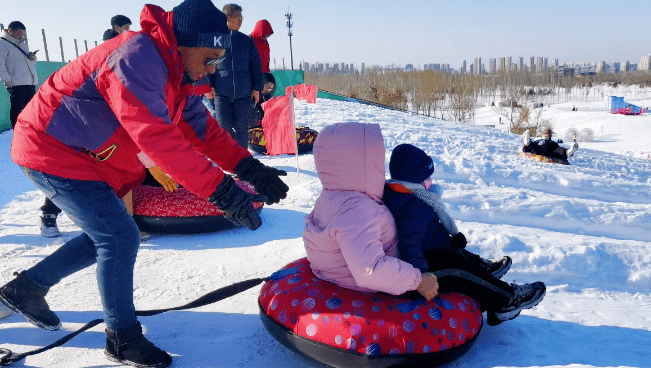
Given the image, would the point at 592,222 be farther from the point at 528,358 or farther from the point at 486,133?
the point at 486,133

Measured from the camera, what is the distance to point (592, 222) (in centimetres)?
503

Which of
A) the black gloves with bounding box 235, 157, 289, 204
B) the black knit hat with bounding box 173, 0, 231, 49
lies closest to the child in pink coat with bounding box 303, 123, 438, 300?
the black gloves with bounding box 235, 157, 289, 204

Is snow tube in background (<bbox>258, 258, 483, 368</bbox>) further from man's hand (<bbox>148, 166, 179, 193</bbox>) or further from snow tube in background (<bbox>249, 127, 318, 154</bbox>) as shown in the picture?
snow tube in background (<bbox>249, 127, 318, 154</bbox>)

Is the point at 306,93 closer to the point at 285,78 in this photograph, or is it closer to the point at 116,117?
the point at 285,78

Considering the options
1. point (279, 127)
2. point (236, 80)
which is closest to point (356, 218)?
point (236, 80)

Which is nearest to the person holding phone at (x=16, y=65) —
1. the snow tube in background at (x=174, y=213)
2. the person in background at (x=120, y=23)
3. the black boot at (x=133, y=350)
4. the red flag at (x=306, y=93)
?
the person in background at (x=120, y=23)

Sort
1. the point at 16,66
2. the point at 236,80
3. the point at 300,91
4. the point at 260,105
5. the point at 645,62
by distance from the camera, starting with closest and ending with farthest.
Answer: the point at 236,80 < the point at 16,66 < the point at 260,105 < the point at 300,91 < the point at 645,62

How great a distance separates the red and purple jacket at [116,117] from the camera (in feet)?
5.93

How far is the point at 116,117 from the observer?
195 cm

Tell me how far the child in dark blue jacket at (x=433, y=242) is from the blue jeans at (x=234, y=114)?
3610mm

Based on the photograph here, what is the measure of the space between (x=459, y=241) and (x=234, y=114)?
154 inches

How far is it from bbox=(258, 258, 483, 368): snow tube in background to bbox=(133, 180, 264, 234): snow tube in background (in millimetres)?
1979

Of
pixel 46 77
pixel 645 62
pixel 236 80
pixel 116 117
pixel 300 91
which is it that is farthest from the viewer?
pixel 645 62

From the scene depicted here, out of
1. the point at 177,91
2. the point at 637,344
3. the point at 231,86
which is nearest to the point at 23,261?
the point at 177,91
